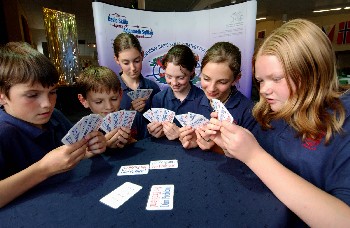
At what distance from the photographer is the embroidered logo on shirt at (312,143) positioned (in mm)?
1106

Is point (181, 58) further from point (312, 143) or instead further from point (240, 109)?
point (312, 143)

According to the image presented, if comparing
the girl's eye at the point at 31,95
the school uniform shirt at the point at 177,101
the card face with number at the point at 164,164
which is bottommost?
the card face with number at the point at 164,164

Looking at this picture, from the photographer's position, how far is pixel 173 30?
440 cm

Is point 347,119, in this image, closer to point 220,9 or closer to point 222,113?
point 222,113

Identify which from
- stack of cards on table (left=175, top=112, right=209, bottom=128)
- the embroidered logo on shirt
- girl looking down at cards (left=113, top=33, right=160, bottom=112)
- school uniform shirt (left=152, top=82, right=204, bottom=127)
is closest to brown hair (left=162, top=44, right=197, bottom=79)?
school uniform shirt (left=152, top=82, right=204, bottom=127)

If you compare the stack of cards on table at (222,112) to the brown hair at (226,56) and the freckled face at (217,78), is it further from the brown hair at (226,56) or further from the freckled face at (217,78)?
the brown hair at (226,56)

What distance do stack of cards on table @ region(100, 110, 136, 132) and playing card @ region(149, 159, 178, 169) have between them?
438 millimetres

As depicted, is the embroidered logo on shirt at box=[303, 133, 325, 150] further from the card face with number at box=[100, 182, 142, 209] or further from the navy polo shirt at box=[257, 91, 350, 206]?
the card face with number at box=[100, 182, 142, 209]

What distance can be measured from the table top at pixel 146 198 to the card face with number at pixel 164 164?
0.04 meters

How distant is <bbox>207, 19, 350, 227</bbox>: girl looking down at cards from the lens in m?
0.94

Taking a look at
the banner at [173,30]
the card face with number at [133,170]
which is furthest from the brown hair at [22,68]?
the banner at [173,30]

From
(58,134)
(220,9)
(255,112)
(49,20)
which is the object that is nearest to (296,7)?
(220,9)

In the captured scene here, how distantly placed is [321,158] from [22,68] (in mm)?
1626

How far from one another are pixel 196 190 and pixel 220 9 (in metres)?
3.82
